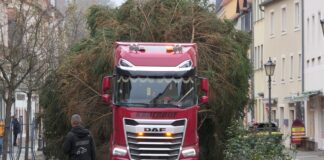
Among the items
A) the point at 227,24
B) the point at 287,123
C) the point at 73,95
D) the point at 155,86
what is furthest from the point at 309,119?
the point at 155,86

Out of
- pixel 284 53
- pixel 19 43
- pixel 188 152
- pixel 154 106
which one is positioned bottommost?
pixel 188 152

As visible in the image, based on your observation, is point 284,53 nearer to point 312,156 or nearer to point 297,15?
point 297,15

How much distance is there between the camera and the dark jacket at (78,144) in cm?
1825

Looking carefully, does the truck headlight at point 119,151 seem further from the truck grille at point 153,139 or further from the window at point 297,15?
the window at point 297,15

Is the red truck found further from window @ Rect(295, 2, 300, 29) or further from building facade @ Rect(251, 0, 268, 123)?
building facade @ Rect(251, 0, 268, 123)

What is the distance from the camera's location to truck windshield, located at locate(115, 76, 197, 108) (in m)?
20.8

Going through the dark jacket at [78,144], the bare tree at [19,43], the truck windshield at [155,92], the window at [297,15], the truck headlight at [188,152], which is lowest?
A: the truck headlight at [188,152]

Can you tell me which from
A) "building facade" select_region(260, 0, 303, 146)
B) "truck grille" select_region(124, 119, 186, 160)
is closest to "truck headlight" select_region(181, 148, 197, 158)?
"truck grille" select_region(124, 119, 186, 160)

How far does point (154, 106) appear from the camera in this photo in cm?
2069

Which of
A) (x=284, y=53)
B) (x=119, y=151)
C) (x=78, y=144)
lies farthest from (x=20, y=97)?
(x=78, y=144)

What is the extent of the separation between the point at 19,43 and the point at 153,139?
7.33m

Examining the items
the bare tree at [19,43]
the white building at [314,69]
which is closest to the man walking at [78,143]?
the bare tree at [19,43]

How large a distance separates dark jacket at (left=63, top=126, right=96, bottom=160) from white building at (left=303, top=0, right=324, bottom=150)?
31.6m

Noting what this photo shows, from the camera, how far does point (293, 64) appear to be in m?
57.3
